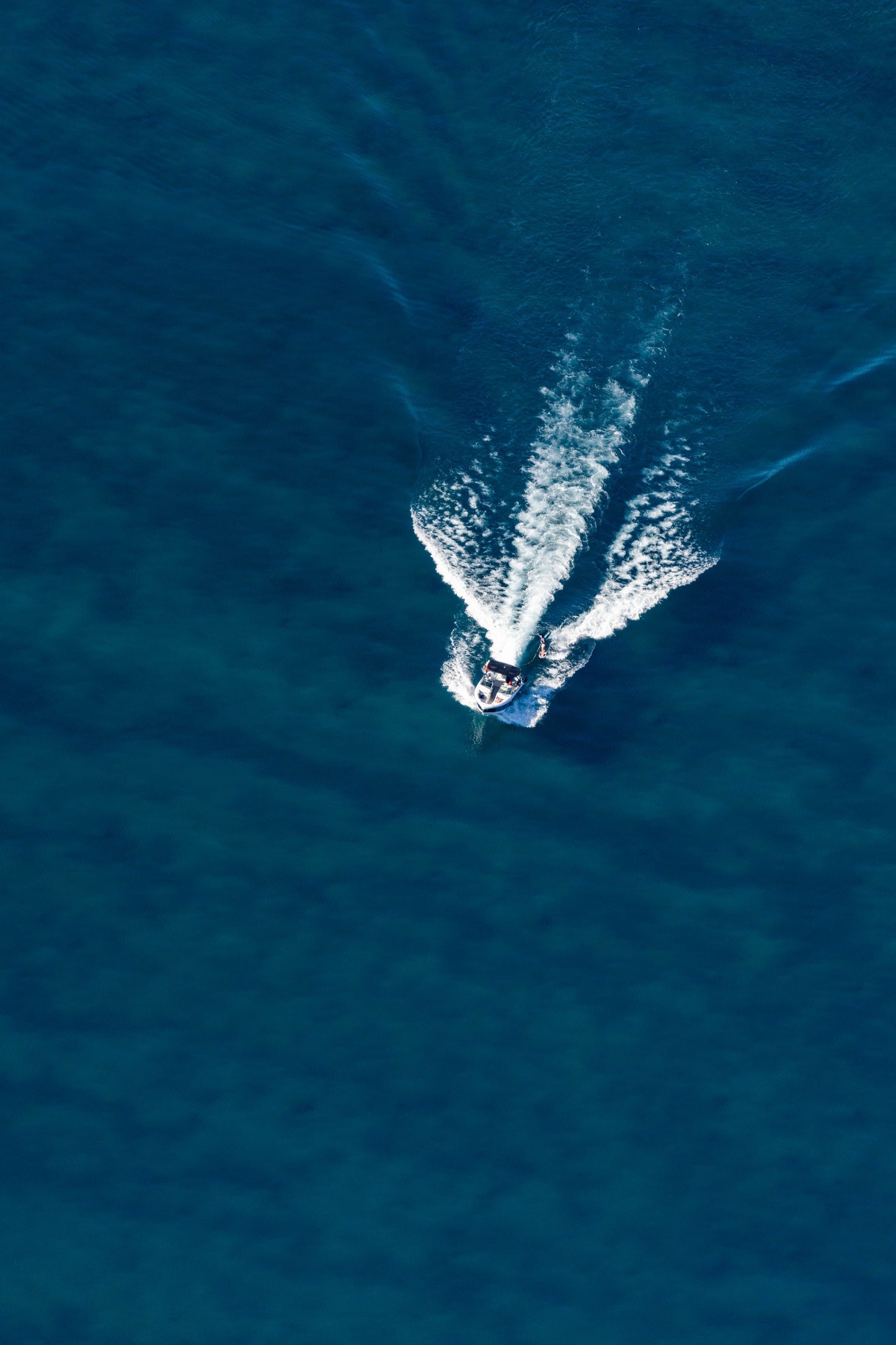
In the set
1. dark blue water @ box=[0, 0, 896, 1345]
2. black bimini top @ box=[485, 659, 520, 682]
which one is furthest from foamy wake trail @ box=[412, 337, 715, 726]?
black bimini top @ box=[485, 659, 520, 682]

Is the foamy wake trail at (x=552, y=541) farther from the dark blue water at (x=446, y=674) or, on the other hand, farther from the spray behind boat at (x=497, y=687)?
the spray behind boat at (x=497, y=687)

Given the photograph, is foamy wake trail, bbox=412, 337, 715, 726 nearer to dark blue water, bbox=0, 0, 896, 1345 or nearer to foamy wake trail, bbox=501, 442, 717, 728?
foamy wake trail, bbox=501, 442, 717, 728

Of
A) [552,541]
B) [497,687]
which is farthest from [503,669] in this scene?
[552,541]

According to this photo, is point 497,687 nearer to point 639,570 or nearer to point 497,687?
point 497,687

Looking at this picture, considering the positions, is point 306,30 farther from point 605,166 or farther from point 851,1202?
point 851,1202

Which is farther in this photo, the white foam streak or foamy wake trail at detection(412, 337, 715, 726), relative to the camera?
the white foam streak

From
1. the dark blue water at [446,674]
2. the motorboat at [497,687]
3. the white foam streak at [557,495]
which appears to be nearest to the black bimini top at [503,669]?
the motorboat at [497,687]

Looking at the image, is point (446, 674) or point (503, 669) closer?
point (503, 669)
